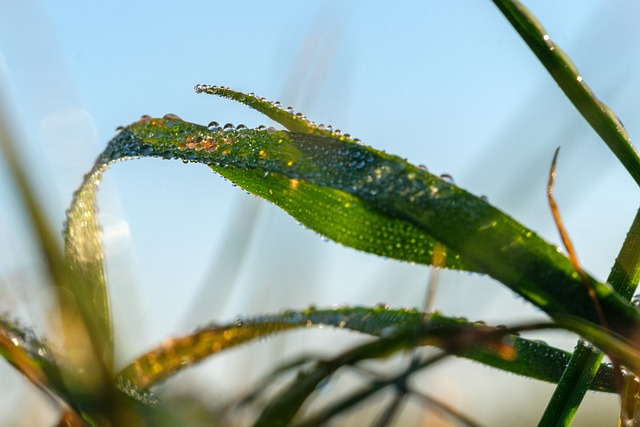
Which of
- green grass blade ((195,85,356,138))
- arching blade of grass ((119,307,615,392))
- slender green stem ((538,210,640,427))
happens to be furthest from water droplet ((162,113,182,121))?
slender green stem ((538,210,640,427))

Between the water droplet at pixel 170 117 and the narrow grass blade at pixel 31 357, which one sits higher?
the water droplet at pixel 170 117

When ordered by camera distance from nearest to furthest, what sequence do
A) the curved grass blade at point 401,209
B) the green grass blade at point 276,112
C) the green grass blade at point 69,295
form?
the green grass blade at point 69,295 → the curved grass blade at point 401,209 → the green grass blade at point 276,112

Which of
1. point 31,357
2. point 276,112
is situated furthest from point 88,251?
point 276,112

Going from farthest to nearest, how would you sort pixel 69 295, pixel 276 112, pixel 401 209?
pixel 276 112 → pixel 401 209 → pixel 69 295

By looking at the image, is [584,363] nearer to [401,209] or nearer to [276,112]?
[401,209]

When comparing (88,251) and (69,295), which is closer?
(69,295)

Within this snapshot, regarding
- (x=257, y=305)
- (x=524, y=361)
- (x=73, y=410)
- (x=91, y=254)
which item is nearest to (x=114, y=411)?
(x=73, y=410)

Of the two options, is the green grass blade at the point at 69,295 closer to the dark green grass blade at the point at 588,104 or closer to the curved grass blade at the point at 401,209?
the curved grass blade at the point at 401,209

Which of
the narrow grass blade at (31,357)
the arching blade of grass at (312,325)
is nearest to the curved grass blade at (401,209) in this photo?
the arching blade of grass at (312,325)
